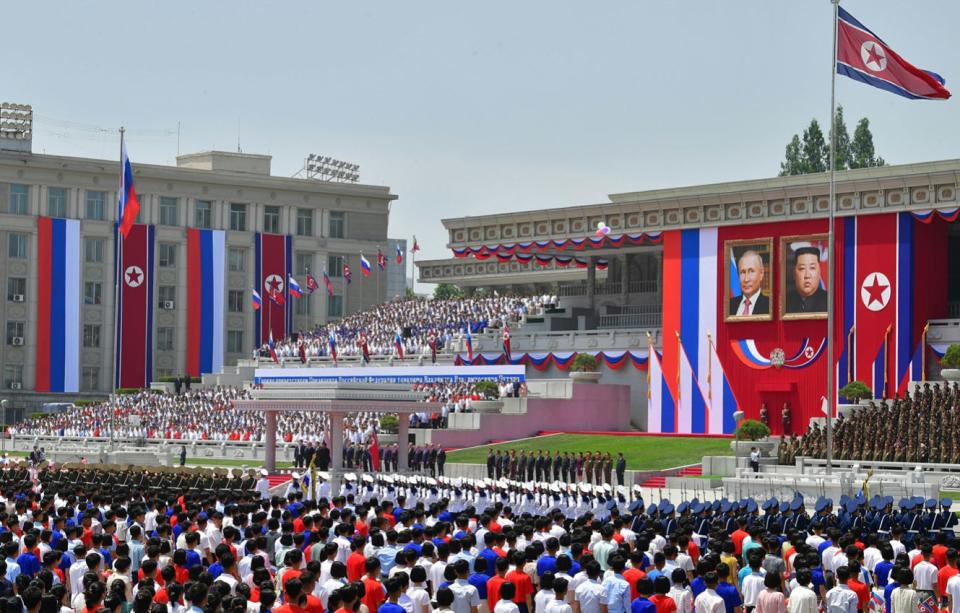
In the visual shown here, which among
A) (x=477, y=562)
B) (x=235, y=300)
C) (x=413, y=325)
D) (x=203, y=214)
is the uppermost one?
(x=203, y=214)

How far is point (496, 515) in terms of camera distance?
23156 millimetres

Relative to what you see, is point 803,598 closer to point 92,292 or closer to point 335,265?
point 92,292

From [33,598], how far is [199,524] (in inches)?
359

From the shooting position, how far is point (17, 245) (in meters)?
88.8

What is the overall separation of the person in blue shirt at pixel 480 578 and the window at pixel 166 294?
254ft

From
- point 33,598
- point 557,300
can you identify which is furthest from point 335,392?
point 33,598

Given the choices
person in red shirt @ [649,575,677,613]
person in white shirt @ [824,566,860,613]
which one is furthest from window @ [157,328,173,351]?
person in red shirt @ [649,575,677,613]

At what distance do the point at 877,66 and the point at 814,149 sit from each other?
199 ft

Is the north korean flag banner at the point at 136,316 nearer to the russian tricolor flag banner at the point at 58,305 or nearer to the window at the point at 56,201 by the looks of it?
the russian tricolor flag banner at the point at 58,305

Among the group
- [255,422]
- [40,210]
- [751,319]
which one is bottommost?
[255,422]

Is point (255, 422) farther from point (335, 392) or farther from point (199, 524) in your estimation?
point (199, 524)

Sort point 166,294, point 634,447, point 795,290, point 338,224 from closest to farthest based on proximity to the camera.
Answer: point 634,447 < point 795,290 < point 166,294 < point 338,224

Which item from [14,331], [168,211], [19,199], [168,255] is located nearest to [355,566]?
[14,331]

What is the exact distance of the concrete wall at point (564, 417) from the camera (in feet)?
197
